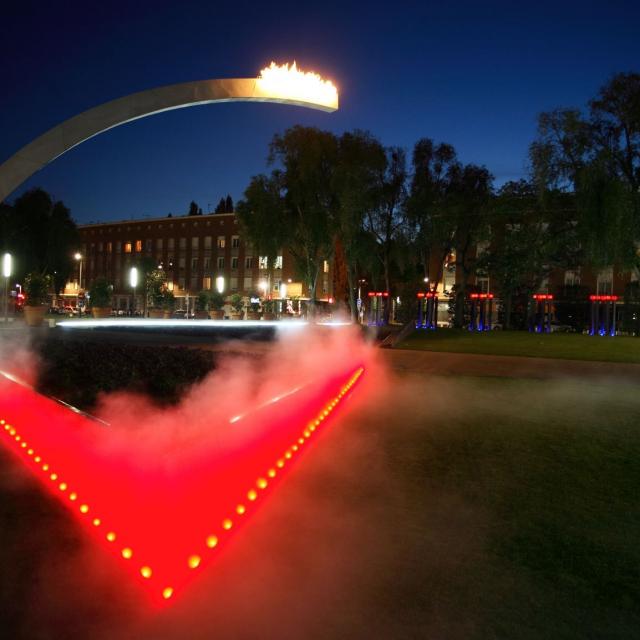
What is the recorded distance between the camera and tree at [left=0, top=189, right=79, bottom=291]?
49.6m

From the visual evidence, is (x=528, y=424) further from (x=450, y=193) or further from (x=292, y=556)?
(x=450, y=193)

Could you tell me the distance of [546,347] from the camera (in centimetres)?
1870

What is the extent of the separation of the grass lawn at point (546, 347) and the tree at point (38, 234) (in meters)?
39.3

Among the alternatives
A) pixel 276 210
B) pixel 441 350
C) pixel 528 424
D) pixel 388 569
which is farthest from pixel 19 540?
pixel 276 210

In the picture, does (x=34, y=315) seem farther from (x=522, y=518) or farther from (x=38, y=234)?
(x=38, y=234)

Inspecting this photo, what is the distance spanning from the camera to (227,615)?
2979mm

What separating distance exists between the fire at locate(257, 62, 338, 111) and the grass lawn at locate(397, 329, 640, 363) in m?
9.06

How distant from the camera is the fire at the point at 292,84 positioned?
→ 1046cm

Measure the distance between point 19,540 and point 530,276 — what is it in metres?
28.3

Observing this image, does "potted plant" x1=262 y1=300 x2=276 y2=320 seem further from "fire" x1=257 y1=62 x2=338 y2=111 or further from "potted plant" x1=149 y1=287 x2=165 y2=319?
"fire" x1=257 y1=62 x2=338 y2=111

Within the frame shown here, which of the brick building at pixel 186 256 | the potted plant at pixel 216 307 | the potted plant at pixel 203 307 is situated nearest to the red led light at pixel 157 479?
the potted plant at pixel 216 307

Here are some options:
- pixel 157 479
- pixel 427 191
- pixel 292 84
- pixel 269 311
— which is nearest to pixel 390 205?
pixel 427 191

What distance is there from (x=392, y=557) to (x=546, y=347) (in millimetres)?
16321

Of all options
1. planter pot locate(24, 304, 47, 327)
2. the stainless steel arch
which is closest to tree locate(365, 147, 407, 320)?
planter pot locate(24, 304, 47, 327)
